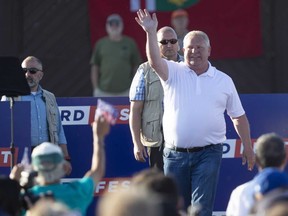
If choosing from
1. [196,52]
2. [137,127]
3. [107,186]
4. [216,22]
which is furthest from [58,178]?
[216,22]

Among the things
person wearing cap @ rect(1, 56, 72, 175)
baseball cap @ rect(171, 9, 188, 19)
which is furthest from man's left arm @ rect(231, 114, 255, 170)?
baseball cap @ rect(171, 9, 188, 19)

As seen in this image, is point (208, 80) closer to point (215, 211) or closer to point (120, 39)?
point (215, 211)

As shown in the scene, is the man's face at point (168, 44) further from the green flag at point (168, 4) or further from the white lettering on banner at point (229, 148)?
the green flag at point (168, 4)

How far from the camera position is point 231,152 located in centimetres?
1041

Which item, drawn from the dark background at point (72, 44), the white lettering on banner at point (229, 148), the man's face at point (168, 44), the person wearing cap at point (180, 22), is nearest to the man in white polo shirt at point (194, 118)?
the man's face at point (168, 44)

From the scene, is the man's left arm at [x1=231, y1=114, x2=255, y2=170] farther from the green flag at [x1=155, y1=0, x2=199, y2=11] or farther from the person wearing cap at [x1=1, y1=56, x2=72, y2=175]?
the green flag at [x1=155, y1=0, x2=199, y2=11]

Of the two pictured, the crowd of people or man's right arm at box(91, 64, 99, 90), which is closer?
the crowd of people

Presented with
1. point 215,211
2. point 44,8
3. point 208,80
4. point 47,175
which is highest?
point 44,8

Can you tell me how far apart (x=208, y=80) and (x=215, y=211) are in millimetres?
1677

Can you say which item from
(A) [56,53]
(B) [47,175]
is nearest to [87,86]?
(A) [56,53]

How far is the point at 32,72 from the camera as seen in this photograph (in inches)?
394

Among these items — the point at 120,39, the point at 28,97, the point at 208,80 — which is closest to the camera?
the point at 208,80

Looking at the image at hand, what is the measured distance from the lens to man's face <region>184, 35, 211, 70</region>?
30.2 feet

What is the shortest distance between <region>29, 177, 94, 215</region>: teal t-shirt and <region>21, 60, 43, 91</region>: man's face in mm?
2989
